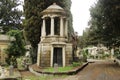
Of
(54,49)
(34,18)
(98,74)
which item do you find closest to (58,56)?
(54,49)

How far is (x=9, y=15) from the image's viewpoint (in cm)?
5444

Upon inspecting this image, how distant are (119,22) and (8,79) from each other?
8071mm

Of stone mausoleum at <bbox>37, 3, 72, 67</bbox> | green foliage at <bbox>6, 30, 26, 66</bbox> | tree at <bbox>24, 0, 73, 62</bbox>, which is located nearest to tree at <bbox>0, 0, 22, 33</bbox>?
tree at <bbox>24, 0, 73, 62</bbox>

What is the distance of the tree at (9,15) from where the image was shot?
176 ft

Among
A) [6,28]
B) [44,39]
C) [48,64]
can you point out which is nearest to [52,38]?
[44,39]

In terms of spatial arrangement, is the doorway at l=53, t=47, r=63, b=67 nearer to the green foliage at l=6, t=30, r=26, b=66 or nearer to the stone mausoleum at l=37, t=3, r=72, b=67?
the stone mausoleum at l=37, t=3, r=72, b=67

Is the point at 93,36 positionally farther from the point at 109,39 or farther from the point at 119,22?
the point at 119,22

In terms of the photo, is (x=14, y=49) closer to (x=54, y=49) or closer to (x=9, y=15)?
Result: (x=54, y=49)

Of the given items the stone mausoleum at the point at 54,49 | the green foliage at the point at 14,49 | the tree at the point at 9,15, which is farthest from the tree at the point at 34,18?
the tree at the point at 9,15

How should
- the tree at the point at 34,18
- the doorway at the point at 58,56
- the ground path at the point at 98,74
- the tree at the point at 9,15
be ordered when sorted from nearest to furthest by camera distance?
the ground path at the point at 98,74 < the doorway at the point at 58,56 < the tree at the point at 34,18 < the tree at the point at 9,15

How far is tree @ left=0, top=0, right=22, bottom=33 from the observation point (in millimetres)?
53719

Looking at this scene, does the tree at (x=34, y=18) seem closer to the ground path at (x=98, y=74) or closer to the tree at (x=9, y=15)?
the ground path at (x=98, y=74)

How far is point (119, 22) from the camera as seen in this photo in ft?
52.0

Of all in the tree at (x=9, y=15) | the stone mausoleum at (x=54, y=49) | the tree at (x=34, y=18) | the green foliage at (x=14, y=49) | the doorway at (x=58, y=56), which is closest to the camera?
the stone mausoleum at (x=54, y=49)
